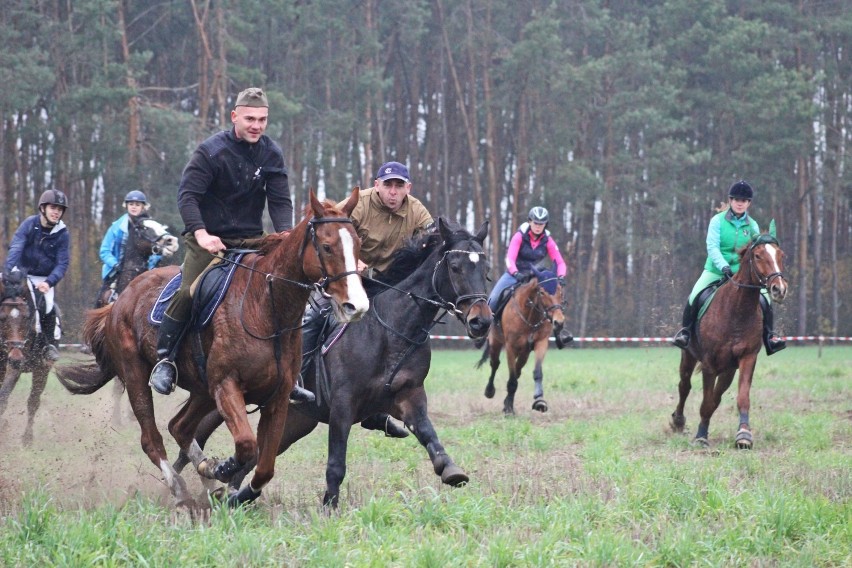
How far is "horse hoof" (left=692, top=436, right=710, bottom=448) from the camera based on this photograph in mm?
11638

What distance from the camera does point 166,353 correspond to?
782cm

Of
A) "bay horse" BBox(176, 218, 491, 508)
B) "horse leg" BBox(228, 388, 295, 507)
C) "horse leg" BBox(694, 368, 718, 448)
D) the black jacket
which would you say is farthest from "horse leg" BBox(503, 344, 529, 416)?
"horse leg" BBox(228, 388, 295, 507)

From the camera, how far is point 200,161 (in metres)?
7.79

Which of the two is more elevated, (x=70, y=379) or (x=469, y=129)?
(x=469, y=129)

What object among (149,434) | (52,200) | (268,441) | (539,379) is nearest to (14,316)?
(52,200)

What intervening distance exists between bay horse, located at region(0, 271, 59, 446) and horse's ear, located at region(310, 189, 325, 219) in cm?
639

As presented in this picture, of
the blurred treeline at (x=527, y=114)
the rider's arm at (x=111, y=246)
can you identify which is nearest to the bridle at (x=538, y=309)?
the rider's arm at (x=111, y=246)

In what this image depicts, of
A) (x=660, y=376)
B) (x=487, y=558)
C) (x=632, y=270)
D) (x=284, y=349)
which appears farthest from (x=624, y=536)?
(x=632, y=270)

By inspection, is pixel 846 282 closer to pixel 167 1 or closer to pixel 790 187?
pixel 790 187

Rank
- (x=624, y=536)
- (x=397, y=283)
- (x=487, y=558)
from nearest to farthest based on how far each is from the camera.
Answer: (x=487, y=558), (x=624, y=536), (x=397, y=283)

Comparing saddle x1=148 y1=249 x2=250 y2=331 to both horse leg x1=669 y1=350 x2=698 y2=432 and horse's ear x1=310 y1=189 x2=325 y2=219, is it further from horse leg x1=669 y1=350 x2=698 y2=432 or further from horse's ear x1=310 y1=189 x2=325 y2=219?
horse leg x1=669 y1=350 x2=698 y2=432

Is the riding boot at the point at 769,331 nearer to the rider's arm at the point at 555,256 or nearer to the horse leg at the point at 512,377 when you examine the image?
the horse leg at the point at 512,377

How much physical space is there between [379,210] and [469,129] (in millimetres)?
38990

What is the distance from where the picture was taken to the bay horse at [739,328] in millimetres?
11578
